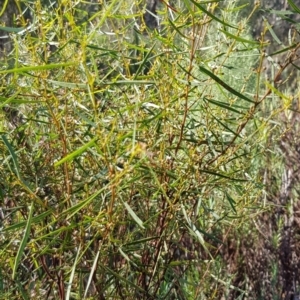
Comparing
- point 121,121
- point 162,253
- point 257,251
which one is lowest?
point 257,251

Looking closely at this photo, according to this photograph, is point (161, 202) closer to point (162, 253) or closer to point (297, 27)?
point (162, 253)

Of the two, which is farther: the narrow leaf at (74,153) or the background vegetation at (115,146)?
the background vegetation at (115,146)

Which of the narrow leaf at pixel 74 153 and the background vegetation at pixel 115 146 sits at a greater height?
the narrow leaf at pixel 74 153

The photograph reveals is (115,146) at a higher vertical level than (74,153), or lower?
lower

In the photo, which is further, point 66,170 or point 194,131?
point 194,131

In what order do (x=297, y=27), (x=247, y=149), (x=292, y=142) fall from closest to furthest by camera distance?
(x=297, y=27) → (x=247, y=149) → (x=292, y=142)

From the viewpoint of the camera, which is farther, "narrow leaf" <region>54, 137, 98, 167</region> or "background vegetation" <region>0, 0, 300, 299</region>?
"background vegetation" <region>0, 0, 300, 299</region>

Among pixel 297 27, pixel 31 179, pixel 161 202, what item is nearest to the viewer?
pixel 297 27

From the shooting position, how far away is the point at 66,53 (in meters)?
1.28

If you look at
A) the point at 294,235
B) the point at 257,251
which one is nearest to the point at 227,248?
the point at 257,251

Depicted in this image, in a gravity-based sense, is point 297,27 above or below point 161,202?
above

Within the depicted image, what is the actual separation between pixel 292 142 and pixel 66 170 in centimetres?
237

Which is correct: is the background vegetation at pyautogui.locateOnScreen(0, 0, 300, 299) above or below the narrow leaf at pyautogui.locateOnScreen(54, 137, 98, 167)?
below

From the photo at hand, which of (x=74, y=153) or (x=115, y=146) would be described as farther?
(x=115, y=146)
